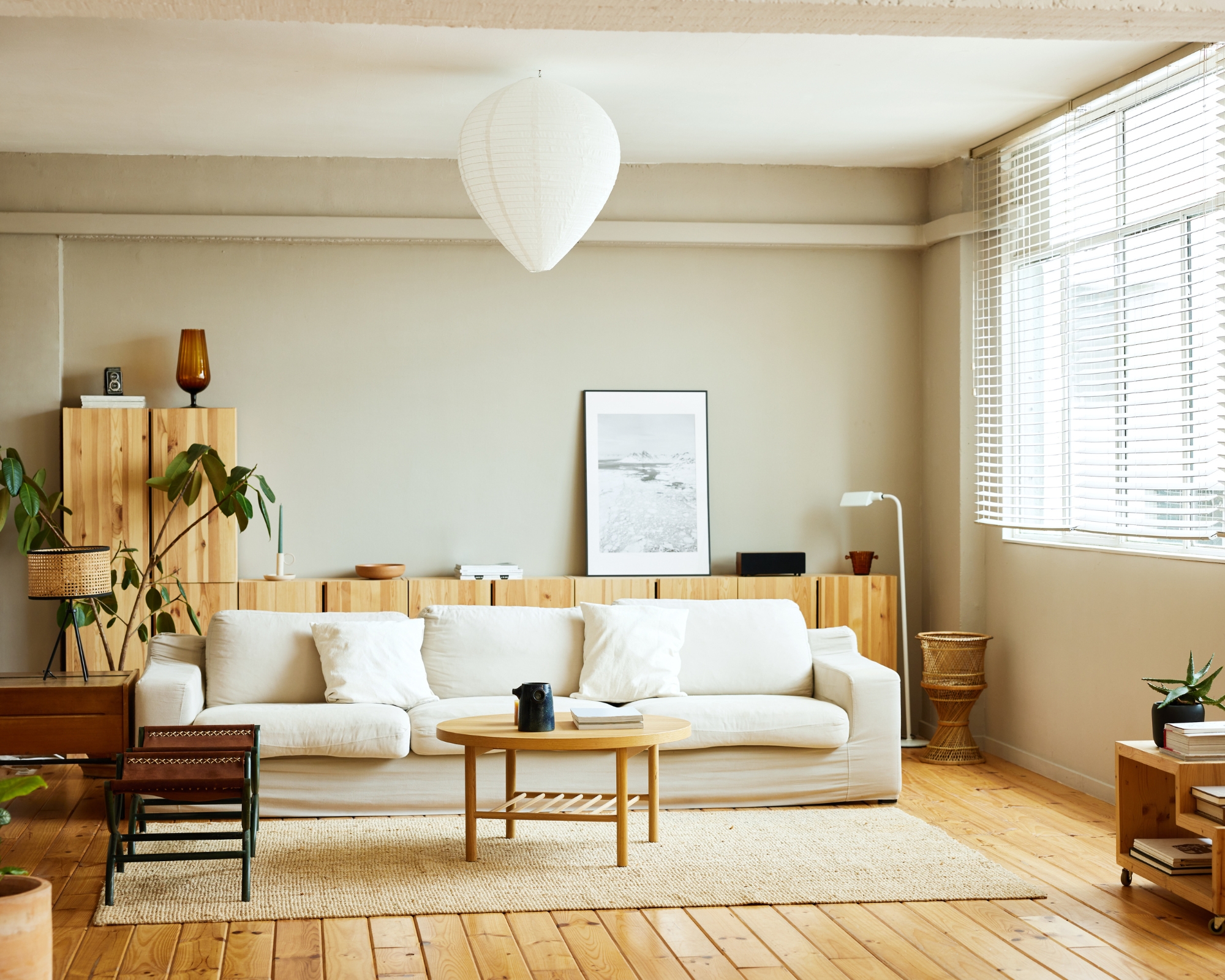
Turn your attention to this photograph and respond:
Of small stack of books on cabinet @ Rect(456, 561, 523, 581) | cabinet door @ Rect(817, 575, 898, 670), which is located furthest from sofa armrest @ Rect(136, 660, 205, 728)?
cabinet door @ Rect(817, 575, 898, 670)

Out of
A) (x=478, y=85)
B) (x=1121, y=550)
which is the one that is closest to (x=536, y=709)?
(x=1121, y=550)

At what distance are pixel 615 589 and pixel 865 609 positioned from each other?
130cm

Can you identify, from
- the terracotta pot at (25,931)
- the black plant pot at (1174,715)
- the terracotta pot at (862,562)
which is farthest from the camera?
the terracotta pot at (862,562)

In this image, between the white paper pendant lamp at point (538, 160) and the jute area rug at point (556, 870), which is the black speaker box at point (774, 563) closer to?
the jute area rug at point (556, 870)

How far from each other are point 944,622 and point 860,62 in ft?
9.73

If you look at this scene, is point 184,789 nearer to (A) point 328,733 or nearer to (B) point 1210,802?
(A) point 328,733

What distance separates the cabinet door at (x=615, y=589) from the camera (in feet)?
20.3

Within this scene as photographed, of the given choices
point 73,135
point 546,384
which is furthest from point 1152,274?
point 73,135

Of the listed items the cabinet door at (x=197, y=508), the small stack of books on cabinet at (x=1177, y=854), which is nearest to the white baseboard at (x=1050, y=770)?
the small stack of books on cabinet at (x=1177, y=854)

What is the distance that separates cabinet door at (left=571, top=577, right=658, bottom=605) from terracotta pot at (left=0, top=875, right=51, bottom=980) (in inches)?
144

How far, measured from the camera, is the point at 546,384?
6535mm

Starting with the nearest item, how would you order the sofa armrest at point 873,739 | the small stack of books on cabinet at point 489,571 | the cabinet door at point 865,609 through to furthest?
the sofa armrest at point 873,739, the small stack of books on cabinet at point 489,571, the cabinet door at point 865,609

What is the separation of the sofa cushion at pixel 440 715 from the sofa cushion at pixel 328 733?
51 mm

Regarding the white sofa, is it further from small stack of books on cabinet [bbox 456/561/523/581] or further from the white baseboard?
A: the white baseboard
